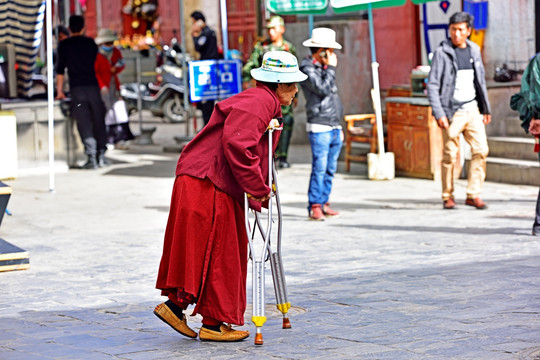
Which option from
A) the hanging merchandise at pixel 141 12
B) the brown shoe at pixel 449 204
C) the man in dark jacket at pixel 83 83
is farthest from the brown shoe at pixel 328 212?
the hanging merchandise at pixel 141 12

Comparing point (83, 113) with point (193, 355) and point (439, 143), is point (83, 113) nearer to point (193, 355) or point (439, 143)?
point (439, 143)

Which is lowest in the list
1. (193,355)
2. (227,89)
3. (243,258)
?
(193,355)

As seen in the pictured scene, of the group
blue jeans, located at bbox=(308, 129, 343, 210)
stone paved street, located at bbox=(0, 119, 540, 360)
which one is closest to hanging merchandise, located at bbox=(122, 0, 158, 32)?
stone paved street, located at bbox=(0, 119, 540, 360)

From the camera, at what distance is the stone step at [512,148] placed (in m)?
13.7

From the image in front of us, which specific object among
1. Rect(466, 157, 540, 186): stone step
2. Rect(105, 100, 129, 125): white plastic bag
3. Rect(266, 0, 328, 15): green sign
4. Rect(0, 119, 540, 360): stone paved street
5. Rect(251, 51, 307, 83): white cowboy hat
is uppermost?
Rect(266, 0, 328, 15): green sign

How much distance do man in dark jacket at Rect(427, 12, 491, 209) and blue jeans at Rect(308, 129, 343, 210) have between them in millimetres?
1138

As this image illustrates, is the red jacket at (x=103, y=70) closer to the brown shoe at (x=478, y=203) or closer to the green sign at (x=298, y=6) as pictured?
the green sign at (x=298, y=6)

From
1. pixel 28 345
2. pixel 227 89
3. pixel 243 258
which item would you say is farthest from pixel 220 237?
pixel 227 89

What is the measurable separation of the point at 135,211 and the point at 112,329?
5.72 m

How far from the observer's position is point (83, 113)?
1608cm

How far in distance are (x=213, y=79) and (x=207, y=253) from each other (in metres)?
9.01

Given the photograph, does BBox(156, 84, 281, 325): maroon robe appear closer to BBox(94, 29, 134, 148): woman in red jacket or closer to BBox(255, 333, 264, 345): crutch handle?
BBox(255, 333, 264, 345): crutch handle

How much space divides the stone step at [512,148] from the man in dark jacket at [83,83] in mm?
5513

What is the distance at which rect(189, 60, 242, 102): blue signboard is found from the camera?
15.0 m
